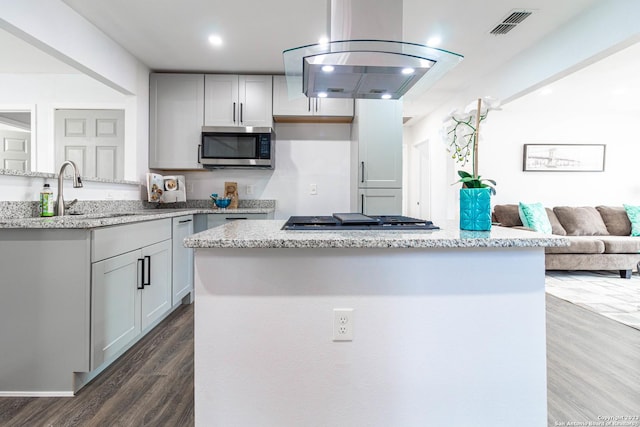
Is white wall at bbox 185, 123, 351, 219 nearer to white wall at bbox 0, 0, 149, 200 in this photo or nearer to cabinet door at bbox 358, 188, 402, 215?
cabinet door at bbox 358, 188, 402, 215

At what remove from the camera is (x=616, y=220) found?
15.5 feet

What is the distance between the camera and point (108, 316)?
1.84 meters

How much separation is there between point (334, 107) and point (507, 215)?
289 cm

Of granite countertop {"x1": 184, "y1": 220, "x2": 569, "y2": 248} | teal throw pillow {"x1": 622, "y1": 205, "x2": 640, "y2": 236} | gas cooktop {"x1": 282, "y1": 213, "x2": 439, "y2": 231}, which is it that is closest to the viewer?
granite countertop {"x1": 184, "y1": 220, "x2": 569, "y2": 248}

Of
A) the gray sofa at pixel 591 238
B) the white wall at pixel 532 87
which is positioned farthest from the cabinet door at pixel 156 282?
the gray sofa at pixel 591 238

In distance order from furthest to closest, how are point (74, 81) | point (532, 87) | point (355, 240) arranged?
1. point (74, 81)
2. point (532, 87)
3. point (355, 240)

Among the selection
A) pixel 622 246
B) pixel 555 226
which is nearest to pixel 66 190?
pixel 555 226

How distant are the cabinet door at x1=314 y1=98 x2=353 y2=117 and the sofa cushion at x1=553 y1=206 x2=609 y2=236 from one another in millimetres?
3504

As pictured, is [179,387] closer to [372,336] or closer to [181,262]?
[372,336]

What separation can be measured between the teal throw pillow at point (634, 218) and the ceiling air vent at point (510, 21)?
11.8ft

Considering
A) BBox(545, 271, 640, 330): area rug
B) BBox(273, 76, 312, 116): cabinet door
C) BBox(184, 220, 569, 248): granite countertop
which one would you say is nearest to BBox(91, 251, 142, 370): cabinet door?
BBox(184, 220, 569, 248): granite countertop

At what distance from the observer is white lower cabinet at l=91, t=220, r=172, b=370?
176 centimetres

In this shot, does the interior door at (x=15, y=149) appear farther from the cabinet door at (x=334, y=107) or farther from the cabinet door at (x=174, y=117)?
the cabinet door at (x=334, y=107)

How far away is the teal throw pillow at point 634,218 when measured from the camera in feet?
15.0
